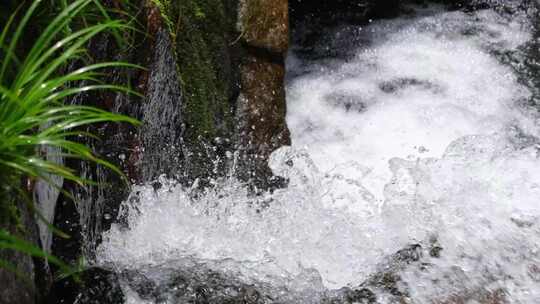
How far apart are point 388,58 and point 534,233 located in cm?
259

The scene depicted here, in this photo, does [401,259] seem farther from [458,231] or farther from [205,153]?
[205,153]

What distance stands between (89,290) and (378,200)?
1889mm

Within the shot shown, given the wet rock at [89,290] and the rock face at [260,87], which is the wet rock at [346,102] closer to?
the rock face at [260,87]

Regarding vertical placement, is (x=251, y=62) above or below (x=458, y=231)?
above

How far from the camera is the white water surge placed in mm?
2625

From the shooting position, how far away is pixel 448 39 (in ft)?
17.4

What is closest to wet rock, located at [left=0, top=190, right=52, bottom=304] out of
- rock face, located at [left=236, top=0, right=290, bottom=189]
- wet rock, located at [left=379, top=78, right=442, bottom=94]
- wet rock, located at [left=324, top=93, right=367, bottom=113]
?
rock face, located at [left=236, top=0, right=290, bottom=189]

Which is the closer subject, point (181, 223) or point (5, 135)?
point (5, 135)

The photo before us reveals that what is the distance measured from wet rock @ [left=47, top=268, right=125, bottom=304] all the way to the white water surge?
0.33ft

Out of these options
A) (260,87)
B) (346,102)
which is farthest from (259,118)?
(346,102)

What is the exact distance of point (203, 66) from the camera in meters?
3.42

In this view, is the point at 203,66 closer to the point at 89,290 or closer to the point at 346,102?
the point at 89,290

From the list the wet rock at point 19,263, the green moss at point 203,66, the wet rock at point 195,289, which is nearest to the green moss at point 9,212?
the wet rock at point 19,263

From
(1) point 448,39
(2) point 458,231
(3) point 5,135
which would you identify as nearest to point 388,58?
(1) point 448,39
